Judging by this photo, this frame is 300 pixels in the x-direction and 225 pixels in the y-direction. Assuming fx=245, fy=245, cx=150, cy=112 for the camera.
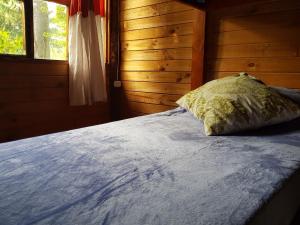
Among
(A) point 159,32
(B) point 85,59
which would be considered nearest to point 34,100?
(B) point 85,59

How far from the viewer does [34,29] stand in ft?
7.78

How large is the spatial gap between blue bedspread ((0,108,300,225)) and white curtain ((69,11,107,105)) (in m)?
1.55

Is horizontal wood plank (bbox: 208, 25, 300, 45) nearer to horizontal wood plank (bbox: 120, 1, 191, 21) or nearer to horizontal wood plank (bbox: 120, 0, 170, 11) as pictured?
horizontal wood plank (bbox: 120, 1, 191, 21)

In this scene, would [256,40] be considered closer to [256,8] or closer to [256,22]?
[256,22]

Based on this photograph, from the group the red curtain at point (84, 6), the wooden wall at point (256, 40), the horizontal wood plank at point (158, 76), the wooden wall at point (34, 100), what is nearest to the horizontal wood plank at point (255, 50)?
the wooden wall at point (256, 40)

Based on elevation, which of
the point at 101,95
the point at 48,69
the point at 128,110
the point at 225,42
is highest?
the point at 225,42

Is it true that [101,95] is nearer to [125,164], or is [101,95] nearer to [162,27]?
[162,27]

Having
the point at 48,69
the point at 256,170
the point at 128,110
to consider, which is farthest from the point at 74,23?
the point at 256,170

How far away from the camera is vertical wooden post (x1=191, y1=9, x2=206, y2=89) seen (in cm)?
212

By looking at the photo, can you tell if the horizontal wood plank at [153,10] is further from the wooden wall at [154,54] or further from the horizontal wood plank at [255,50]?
the horizontal wood plank at [255,50]

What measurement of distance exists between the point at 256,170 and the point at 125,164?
1.30 ft

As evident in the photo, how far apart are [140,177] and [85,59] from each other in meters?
2.11

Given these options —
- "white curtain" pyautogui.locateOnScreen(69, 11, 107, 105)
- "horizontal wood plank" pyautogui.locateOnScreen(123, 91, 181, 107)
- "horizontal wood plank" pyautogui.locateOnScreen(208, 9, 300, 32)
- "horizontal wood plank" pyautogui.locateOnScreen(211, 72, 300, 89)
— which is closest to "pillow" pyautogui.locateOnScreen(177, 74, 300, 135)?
"horizontal wood plank" pyautogui.locateOnScreen(211, 72, 300, 89)

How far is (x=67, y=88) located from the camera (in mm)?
2611
